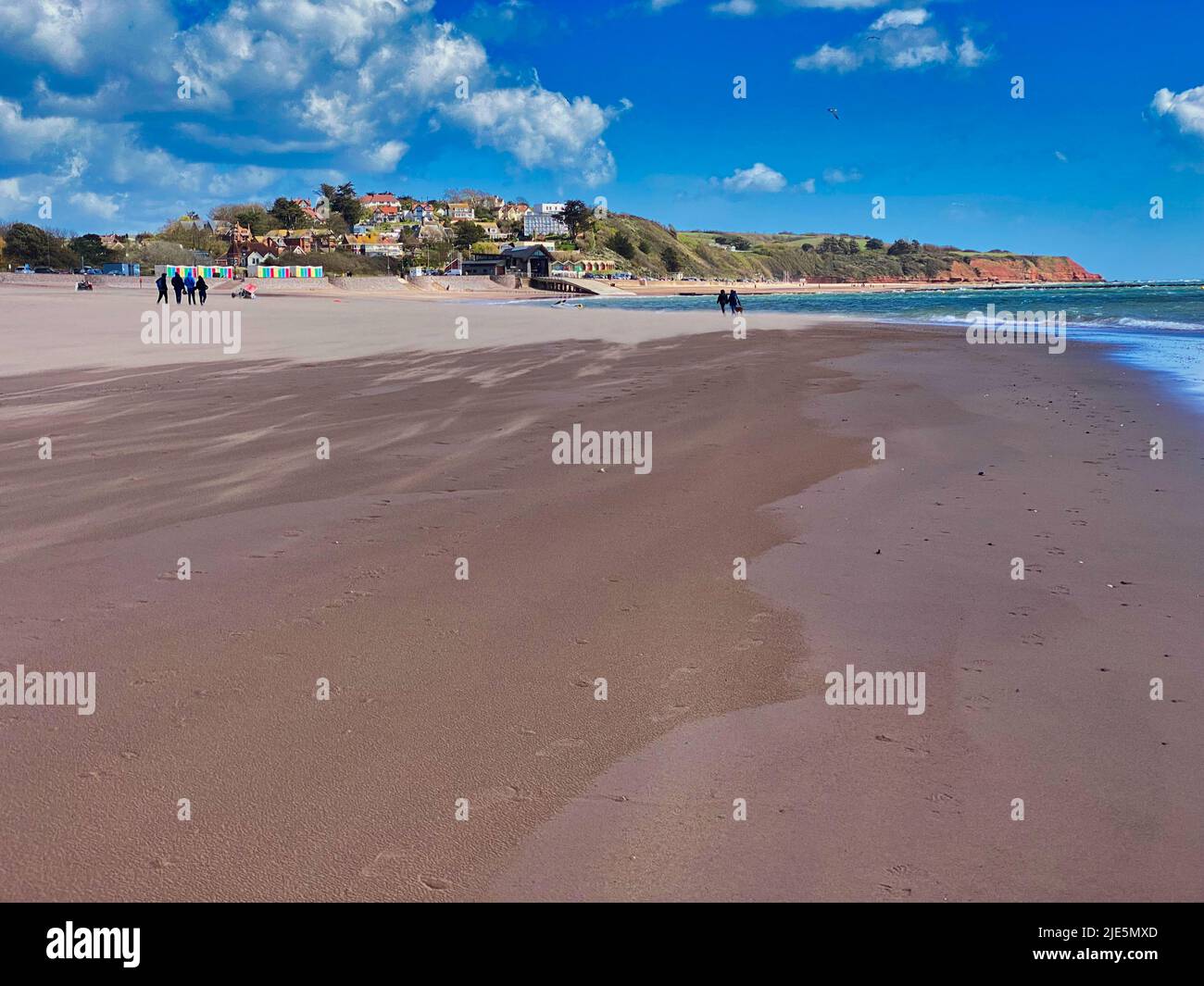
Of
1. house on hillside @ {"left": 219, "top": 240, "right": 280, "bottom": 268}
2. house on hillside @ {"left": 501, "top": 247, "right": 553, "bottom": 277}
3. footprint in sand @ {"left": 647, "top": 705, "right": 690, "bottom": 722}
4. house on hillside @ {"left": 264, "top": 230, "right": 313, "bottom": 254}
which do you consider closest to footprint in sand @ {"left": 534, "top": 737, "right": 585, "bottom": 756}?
footprint in sand @ {"left": 647, "top": 705, "right": 690, "bottom": 722}

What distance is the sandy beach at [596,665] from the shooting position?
2980 mm

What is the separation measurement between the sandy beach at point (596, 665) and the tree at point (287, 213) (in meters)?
186

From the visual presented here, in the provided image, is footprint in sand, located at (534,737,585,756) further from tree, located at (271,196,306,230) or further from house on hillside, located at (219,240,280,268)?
tree, located at (271,196,306,230)

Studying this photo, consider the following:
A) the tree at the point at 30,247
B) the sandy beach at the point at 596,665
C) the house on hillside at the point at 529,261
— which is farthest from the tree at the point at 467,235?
the sandy beach at the point at 596,665

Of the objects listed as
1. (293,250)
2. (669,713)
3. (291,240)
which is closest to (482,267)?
(293,250)

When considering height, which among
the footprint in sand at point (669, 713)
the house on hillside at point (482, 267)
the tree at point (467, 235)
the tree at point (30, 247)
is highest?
the tree at point (467, 235)

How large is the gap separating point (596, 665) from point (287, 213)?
193985 millimetres

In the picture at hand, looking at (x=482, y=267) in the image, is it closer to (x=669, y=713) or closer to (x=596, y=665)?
(x=596, y=665)

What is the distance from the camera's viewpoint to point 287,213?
180250 mm

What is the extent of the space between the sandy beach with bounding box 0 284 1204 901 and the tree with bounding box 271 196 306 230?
611 feet

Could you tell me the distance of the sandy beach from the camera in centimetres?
298

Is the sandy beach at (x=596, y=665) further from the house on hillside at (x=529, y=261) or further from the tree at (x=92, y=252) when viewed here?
the tree at (x=92, y=252)
